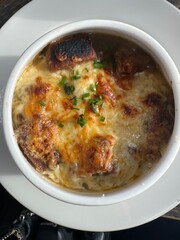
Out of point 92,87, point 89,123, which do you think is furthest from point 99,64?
point 89,123

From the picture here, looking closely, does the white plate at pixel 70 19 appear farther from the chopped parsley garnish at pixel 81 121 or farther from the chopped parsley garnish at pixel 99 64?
the chopped parsley garnish at pixel 81 121

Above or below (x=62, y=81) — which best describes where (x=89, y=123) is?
below

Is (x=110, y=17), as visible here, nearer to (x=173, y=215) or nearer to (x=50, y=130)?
(x=50, y=130)

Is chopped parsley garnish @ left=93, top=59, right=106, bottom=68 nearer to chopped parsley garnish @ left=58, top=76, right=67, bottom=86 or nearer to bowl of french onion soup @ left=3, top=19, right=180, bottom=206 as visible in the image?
bowl of french onion soup @ left=3, top=19, right=180, bottom=206

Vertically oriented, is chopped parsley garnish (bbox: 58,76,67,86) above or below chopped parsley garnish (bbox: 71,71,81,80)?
below

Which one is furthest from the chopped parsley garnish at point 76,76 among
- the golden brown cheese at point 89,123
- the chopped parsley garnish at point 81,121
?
the chopped parsley garnish at point 81,121

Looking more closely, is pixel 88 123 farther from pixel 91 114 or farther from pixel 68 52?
pixel 68 52

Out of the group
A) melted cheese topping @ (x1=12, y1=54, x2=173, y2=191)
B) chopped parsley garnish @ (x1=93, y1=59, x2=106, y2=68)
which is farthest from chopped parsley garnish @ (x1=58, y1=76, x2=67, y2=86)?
chopped parsley garnish @ (x1=93, y1=59, x2=106, y2=68)
